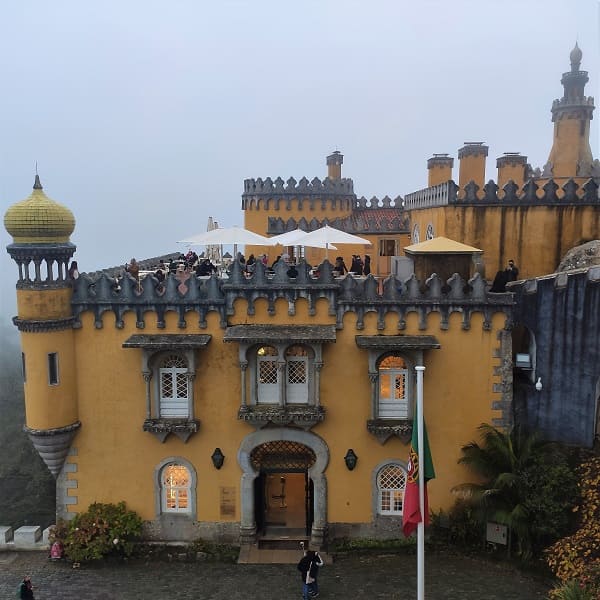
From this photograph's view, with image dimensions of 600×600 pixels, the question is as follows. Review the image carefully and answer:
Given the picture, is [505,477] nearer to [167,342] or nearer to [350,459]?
[350,459]

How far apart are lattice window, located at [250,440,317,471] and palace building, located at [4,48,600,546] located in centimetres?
5

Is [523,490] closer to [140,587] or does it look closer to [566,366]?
[566,366]

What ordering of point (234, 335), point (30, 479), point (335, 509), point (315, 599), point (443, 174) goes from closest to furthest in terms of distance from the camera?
point (315, 599)
point (234, 335)
point (335, 509)
point (30, 479)
point (443, 174)

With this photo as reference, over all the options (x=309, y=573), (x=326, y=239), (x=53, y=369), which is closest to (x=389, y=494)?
(x=309, y=573)

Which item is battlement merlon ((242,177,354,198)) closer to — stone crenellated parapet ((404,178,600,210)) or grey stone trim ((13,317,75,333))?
stone crenellated parapet ((404,178,600,210))

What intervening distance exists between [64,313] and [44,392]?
2424mm

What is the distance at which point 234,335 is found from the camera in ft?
56.4

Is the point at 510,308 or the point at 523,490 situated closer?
the point at 523,490

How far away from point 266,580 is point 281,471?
3307 mm

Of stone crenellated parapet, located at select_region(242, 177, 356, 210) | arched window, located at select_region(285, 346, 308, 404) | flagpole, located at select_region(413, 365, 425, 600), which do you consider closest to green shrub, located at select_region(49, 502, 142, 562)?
arched window, located at select_region(285, 346, 308, 404)

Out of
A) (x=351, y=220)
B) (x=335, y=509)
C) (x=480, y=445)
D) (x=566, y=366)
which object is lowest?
(x=335, y=509)

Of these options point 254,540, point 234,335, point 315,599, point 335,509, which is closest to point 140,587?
point 254,540

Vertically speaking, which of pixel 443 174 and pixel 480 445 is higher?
pixel 443 174

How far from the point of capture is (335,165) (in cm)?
3994
